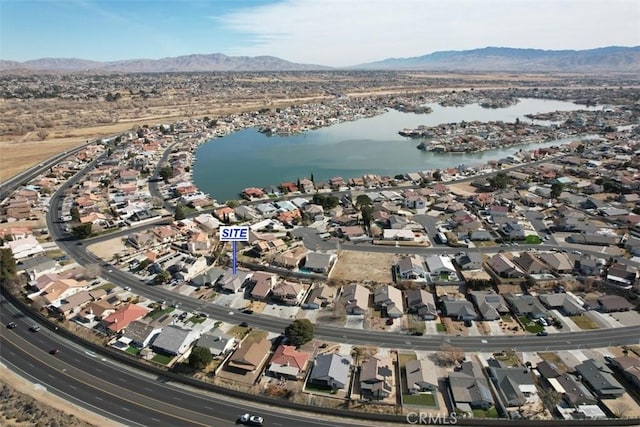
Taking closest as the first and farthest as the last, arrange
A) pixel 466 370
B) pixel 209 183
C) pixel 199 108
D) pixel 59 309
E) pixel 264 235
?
1. pixel 466 370
2. pixel 59 309
3. pixel 264 235
4. pixel 209 183
5. pixel 199 108

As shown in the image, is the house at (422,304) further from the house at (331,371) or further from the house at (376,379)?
the house at (331,371)

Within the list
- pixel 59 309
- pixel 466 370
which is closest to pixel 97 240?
pixel 59 309

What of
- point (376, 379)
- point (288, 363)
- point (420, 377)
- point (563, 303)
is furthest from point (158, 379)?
point (563, 303)

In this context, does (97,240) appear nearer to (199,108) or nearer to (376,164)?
(376,164)

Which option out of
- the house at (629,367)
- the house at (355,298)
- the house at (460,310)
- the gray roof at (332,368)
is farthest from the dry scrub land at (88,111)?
the house at (629,367)

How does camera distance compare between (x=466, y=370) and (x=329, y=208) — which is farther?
(x=329, y=208)

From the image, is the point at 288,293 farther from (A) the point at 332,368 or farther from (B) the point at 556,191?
(B) the point at 556,191

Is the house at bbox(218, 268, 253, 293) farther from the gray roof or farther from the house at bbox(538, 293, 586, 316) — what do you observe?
the house at bbox(538, 293, 586, 316)
